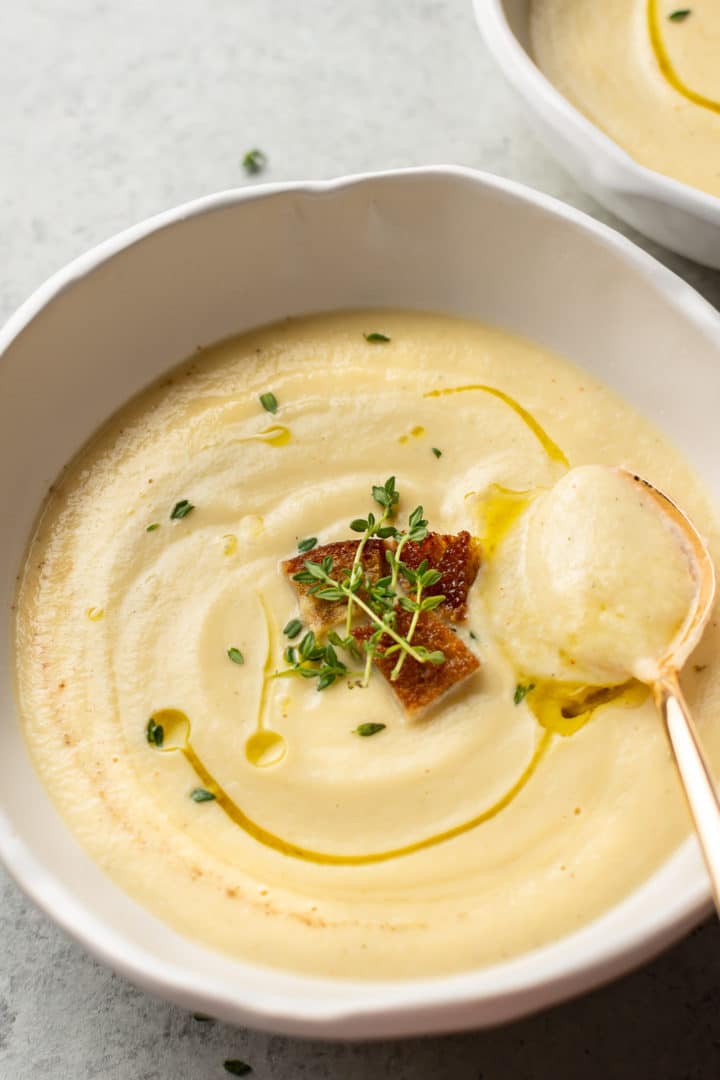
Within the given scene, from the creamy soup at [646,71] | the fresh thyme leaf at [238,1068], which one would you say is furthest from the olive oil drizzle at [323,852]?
the creamy soup at [646,71]

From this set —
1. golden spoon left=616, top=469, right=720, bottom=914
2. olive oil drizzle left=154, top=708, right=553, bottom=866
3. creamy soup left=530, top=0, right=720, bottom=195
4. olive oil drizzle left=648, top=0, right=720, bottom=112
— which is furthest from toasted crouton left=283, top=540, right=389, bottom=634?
olive oil drizzle left=648, top=0, right=720, bottom=112

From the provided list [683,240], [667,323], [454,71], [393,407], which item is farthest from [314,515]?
[454,71]

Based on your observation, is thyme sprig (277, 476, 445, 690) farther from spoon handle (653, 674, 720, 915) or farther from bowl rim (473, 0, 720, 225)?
bowl rim (473, 0, 720, 225)

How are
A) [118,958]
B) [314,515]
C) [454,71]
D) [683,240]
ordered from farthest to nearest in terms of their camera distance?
[454,71], [683,240], [314,515], [118,958]

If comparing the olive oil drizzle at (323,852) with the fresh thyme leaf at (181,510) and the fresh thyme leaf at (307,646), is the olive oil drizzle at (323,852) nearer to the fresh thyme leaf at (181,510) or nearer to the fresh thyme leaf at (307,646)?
the fresh thyme leaf at (307,646)

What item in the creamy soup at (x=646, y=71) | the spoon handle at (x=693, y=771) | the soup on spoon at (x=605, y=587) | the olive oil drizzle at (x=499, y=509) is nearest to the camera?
the spoon handle at (x=693, y=771)

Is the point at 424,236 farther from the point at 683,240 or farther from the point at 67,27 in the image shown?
the point at 67,27
